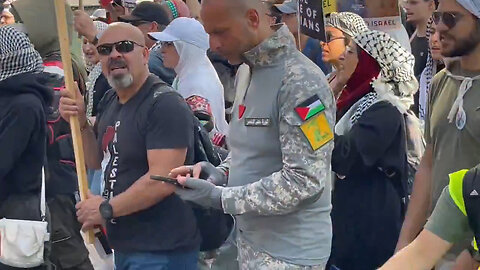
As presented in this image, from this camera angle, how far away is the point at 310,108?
10.4ft

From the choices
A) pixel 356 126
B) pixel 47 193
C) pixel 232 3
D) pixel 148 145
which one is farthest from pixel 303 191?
pixel 47 193

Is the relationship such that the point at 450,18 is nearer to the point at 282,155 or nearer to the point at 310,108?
the point at 310,108

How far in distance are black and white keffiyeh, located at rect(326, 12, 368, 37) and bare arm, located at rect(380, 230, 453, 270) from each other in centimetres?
252

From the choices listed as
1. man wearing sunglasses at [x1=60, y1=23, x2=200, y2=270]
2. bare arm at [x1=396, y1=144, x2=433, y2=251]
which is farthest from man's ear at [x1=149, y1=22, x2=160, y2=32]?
bare arm at [x1=396, y1=144, x2=433, y2=251]

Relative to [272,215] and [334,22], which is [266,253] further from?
[334,22]

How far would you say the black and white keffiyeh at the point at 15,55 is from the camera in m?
4.83

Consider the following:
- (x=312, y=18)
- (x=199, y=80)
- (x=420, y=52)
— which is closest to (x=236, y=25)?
(x=312, y=18)

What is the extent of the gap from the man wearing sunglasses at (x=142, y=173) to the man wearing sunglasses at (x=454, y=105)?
106 centimetres

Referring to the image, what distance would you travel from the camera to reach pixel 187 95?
18.4 feet

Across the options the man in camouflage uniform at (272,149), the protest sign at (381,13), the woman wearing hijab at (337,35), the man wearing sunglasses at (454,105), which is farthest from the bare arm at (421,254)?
the protest sign at (381,13)

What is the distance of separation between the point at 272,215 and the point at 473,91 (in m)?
0.95

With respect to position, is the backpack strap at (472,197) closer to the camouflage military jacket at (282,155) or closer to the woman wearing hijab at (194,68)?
the camouflage military jacket at (282,155)

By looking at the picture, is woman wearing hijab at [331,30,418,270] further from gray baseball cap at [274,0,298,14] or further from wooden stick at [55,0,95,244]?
gray baseball cap at [274,0,298,14]

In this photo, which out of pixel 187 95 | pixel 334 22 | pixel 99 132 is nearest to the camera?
pixel 99 132
